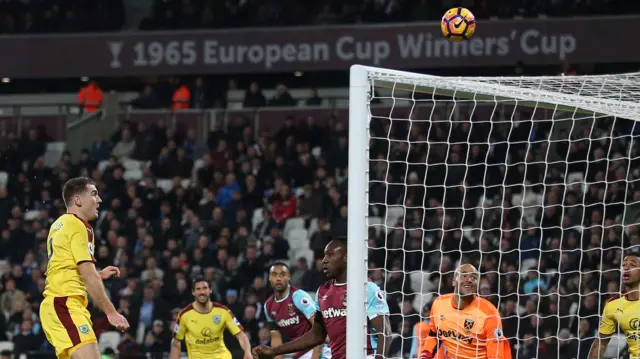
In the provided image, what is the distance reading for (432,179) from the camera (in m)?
16.5

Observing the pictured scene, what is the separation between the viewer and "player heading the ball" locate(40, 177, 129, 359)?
7.84m

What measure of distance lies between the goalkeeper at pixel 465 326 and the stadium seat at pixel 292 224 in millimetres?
8505

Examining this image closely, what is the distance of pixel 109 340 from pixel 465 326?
7.82m

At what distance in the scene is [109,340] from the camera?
1577 cm

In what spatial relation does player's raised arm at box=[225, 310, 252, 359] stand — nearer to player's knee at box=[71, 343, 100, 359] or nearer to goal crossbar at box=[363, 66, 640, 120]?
player's knee at box=[71, 343, 100, 359]

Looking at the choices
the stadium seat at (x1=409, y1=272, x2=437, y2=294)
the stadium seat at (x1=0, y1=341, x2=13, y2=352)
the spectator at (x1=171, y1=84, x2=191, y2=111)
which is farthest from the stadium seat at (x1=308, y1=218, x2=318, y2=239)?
the spectator at (x1=171, y1=84, x2=191, y2=111)

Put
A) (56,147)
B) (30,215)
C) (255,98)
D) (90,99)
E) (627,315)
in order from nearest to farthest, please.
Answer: (627,315) < (30,215) < (255,98) < (56,147) < (90,99)

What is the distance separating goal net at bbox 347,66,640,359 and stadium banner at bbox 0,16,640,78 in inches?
36.0

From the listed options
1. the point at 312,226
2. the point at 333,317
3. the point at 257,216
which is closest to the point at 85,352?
the point at 333,317

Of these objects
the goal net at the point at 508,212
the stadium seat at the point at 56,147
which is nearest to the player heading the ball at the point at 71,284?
the goal net at the point at 508,212

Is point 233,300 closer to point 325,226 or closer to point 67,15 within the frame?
point 325,226

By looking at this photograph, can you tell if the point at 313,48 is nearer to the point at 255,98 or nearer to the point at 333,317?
the point at 255,98

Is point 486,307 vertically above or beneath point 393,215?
beneath

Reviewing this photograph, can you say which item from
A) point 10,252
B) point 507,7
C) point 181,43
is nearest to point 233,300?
point 10,252
